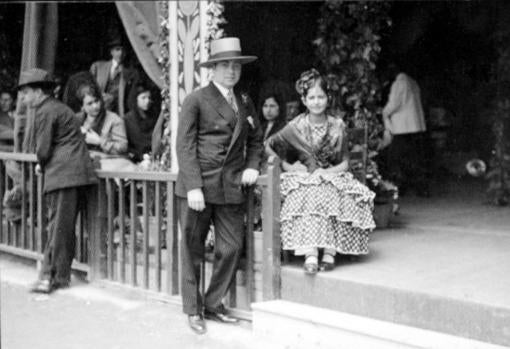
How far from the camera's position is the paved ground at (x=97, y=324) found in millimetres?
5465

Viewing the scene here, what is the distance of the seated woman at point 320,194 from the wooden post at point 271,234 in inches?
3.3

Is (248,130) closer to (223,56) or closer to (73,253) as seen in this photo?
(223,56)

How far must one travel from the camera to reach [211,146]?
5.66 metres

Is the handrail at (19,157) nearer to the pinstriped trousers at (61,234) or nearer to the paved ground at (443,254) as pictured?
the pinstriped trousers at (61,234)

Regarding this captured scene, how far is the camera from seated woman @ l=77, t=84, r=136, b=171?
7.93 metres

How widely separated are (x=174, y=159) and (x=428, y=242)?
7.12 ft

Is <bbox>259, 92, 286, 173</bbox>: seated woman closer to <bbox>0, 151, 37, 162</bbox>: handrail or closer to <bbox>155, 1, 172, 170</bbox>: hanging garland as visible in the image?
<bbox>155, 1, 172, 170</bbox>: hanging garland

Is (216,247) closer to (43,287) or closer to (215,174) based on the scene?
(215,174)

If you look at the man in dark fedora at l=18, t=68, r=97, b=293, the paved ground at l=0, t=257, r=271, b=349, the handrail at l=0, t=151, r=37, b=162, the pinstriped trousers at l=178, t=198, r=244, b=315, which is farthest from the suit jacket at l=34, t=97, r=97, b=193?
the pinstriped trousers at l=178, t=198, r=244, b=315

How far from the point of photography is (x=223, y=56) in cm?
565

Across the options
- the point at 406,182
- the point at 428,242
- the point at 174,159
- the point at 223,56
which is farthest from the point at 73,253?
the point at 406,182

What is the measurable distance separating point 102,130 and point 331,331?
372 cm

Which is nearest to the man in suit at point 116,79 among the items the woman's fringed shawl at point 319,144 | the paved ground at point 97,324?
the paved ground at point 97,324

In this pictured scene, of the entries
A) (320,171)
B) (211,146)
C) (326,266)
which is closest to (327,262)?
(326,266)
